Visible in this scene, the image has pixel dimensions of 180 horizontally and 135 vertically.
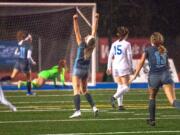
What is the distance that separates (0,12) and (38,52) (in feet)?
7.89

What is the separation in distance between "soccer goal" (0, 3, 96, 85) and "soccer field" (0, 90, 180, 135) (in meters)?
8.98

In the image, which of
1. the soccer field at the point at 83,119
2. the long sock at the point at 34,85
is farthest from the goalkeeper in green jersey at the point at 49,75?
the soccer field at the point at 83,119

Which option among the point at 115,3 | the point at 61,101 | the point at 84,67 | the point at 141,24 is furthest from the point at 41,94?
the point at 141,24

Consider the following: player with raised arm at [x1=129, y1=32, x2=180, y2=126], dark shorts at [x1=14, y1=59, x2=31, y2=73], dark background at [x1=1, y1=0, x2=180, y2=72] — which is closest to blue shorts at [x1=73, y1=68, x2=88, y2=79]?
player with raised arm at [x1=129, y1=32, x2=180, y2=126]

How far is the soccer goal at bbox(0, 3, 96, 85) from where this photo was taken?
32.8 m

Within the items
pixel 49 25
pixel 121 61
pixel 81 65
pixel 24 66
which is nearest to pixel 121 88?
pixel 121 61

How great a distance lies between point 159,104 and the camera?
22375 mm

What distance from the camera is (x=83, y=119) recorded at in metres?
17.5

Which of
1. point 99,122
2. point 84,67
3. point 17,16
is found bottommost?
point 99,122

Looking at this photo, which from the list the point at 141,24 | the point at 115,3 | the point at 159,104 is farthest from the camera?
the point at 141,24

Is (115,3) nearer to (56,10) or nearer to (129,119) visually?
(56,10)

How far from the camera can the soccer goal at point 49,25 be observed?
32.8 metres

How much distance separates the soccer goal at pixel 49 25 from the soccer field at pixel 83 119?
898 centimetres

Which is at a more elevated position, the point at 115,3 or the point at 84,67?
the point at 115,3
